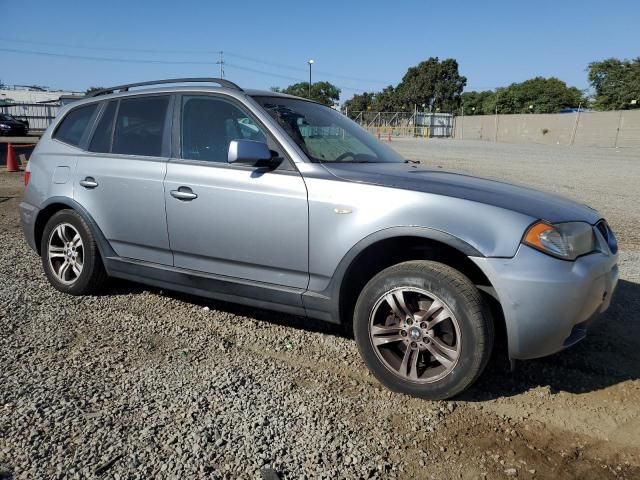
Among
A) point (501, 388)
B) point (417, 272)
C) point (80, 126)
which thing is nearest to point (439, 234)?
point (417, 272)

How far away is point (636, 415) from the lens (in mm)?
2963

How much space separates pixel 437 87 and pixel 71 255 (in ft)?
353

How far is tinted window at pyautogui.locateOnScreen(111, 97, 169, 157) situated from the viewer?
4.14m

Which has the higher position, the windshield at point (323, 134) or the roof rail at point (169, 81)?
the roof rail at point (169, 81)

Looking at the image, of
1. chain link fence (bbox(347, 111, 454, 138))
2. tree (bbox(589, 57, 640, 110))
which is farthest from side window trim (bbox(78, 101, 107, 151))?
tree (bbox(589, 57, 640, 110))

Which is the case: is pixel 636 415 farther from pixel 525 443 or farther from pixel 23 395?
pixel 23 395

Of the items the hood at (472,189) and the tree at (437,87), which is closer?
the hood at (472,189)

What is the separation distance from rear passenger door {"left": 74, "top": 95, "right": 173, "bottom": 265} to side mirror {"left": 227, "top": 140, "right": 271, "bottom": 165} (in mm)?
825

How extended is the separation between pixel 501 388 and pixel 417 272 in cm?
95

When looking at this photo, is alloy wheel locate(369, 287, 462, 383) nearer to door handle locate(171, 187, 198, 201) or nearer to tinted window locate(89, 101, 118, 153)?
door handle locate(171, 187, 198, 201)

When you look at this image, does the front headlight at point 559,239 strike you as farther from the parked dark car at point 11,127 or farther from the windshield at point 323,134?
the parked dark car at point 11,127

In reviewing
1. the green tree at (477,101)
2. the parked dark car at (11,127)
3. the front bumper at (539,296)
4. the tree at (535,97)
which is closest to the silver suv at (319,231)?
the front bumper at (539,296)

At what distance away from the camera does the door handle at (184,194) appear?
3742 mm

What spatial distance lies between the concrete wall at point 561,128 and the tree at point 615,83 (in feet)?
45.7
